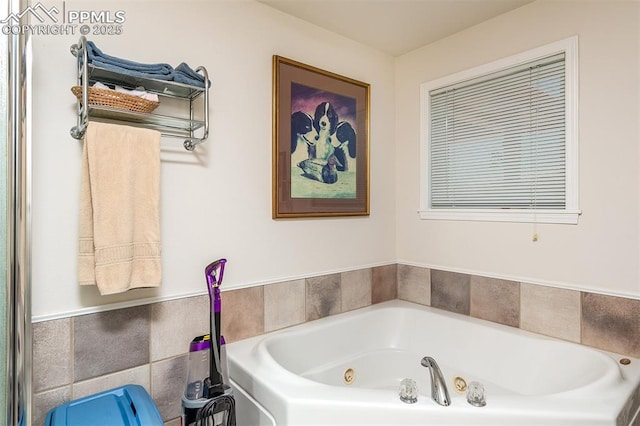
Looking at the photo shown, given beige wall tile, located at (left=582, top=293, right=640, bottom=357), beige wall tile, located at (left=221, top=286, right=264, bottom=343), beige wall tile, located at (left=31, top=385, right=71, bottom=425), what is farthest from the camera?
beige wall tile, located at (left=221, top=286, right=264, bottom=343)

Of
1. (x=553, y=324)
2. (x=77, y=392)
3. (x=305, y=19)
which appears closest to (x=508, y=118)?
(x=553, y=324)

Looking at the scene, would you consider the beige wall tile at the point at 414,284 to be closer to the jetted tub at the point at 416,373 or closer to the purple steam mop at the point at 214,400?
the jetted tub at the point at 416,373

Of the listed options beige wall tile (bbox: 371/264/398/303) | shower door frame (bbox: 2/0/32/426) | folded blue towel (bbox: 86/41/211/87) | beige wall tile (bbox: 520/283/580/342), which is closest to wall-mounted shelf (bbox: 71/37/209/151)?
folded blue towel (bbox: 86/41/211/87)

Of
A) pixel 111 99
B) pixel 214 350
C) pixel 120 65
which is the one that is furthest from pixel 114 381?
pixel 120 65

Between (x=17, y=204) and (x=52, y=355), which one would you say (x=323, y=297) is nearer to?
(x=52, y=355)

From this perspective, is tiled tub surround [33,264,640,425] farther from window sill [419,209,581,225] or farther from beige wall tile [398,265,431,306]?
window sill [419,209,581,225]

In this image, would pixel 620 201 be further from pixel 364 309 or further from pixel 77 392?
pixel 77 392

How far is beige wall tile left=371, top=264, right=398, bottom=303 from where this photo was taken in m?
2.61

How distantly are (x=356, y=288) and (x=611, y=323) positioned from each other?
4.41 ft

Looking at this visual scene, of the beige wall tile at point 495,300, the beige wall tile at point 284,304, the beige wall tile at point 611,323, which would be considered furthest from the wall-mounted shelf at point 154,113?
the beige wall tile at point 611,323

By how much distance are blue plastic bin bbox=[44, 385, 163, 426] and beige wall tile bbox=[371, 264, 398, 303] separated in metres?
1.57

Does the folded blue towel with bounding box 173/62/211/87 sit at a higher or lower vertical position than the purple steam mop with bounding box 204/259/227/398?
higher

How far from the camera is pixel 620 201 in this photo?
5.74 feet

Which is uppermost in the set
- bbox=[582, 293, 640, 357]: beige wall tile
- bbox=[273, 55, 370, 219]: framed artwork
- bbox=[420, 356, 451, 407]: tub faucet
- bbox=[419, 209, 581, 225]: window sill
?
bbox=[273, 55, 370, 219]: framed artwork
